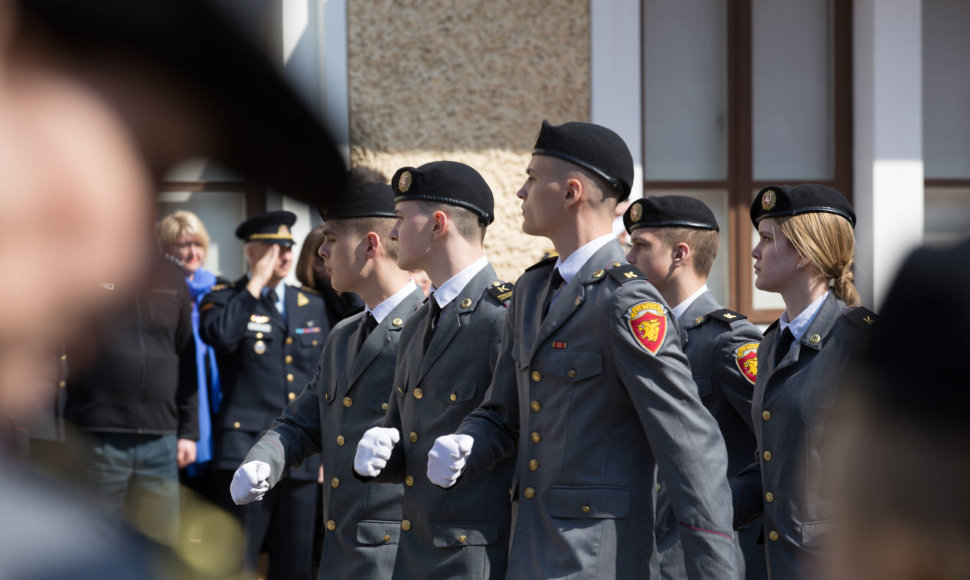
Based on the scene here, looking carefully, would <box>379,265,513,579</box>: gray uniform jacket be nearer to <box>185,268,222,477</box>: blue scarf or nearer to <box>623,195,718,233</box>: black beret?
<box>623,195,718,233</box>: black beret

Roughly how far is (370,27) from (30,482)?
641 centimetres

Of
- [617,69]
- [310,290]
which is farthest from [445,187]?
[617,69]

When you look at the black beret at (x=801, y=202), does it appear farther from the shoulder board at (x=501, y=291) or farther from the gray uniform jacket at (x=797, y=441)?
the shoulder board at (x=501, y=291)

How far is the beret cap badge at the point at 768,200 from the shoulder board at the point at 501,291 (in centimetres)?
86

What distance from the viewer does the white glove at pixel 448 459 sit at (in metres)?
2.82

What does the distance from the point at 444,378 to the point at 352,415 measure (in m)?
0.49

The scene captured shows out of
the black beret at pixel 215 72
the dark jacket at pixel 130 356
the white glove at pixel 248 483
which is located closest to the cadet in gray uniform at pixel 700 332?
the white glove at pixel 248 483

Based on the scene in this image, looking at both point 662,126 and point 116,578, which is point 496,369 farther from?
point 662,126

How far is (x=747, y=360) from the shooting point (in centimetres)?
372

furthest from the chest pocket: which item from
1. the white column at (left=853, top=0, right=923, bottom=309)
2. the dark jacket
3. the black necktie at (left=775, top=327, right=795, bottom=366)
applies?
the white column at (left=853, top=0, right=923, bottom=309)

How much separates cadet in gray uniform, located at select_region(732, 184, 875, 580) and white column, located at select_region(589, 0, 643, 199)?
10.8 ft

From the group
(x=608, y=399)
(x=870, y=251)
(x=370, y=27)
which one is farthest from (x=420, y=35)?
(x=608, y=399)

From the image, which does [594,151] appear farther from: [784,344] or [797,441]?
[797,441]

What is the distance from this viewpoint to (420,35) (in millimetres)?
6781
